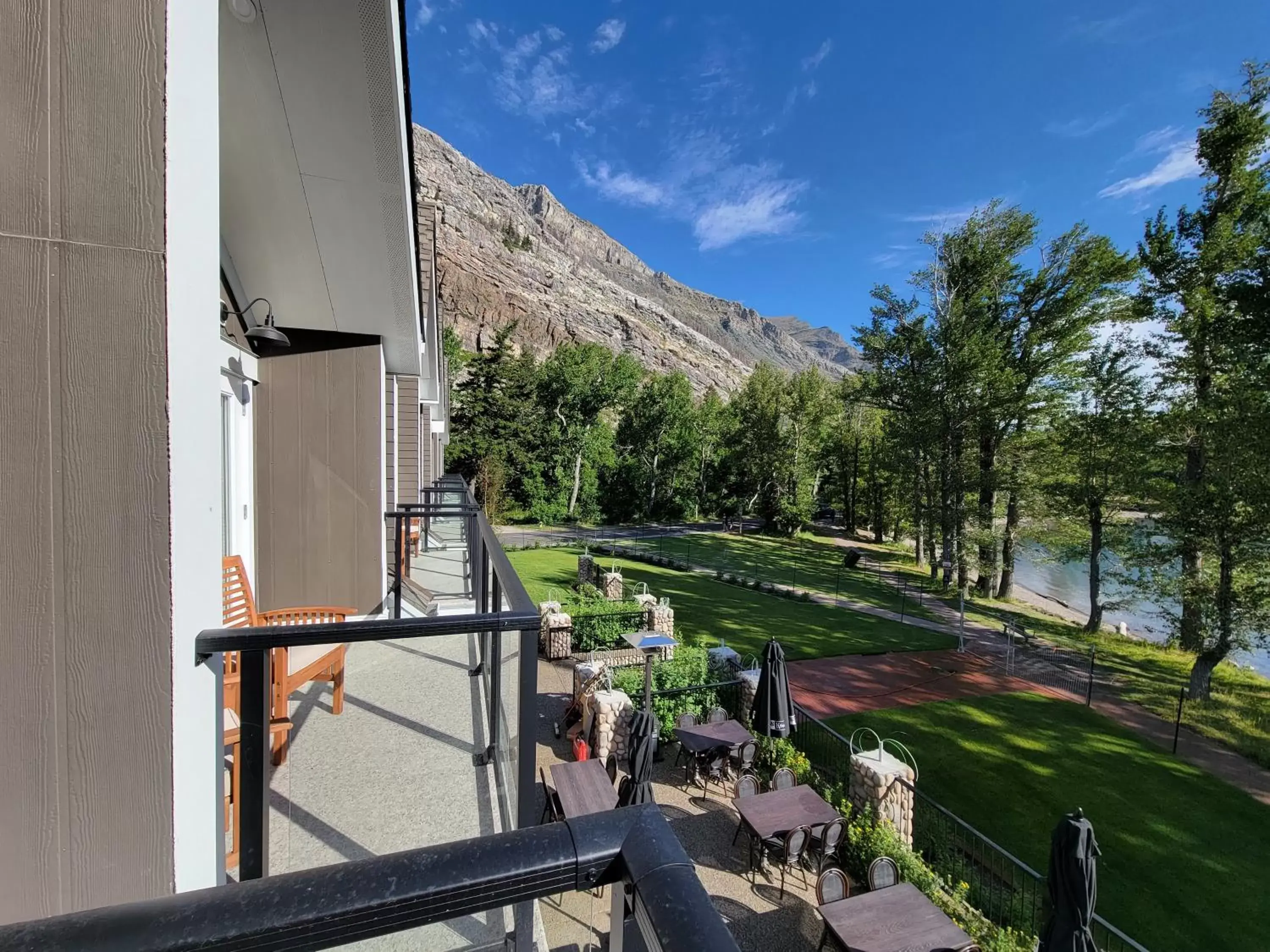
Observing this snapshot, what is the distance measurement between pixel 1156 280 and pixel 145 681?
2222 centimetres

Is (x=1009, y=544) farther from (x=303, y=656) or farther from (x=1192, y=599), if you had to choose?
(x=303, y=656)

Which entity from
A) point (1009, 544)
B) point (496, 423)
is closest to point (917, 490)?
point (1009, 544)

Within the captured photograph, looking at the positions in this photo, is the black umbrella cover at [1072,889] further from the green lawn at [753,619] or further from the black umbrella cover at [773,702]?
the green lawn at [753,619]

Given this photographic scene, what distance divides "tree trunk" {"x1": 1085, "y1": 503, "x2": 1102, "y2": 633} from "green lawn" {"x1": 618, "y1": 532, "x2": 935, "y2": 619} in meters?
4.97

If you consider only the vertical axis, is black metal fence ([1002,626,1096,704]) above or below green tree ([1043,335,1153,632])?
below

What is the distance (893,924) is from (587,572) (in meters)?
14.6

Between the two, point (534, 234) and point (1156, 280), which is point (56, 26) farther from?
point (534, 234)

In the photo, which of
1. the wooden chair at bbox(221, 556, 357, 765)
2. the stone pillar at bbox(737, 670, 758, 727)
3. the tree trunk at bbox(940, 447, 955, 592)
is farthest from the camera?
the tree trunk at bbox(940, 447, 955, 592)

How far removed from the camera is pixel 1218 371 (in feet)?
45.6

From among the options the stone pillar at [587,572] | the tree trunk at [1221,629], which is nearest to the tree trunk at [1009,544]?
the tree trunk at [1221,629]

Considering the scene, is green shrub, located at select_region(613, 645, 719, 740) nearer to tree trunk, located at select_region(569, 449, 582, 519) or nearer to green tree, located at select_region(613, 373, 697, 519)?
tree trunk, located at select_region(569, 449, 582, 519)

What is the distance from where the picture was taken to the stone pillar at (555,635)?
12.1 m

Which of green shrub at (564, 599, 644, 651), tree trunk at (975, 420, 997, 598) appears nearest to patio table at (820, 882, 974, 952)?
green shrub at (564, 599, 644, 651)

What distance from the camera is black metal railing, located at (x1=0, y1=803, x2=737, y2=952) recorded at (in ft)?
1.83
